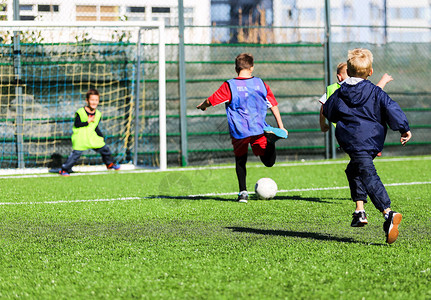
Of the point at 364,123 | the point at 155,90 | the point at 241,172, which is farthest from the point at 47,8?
the point at 364,123

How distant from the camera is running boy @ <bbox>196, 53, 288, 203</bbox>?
6336mm

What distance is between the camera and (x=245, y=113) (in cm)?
636

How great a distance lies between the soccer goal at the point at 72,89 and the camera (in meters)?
10.8

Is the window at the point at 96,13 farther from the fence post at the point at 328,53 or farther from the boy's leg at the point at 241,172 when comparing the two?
the boy's leg at the point at 241,172

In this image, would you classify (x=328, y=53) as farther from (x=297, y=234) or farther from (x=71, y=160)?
(x=297, y=234)

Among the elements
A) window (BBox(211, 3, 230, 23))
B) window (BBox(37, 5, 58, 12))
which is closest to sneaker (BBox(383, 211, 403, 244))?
window (BBox(211, 3, 230, 23))

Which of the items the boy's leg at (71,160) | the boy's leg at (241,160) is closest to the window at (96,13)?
the boy's leg at (71,160)

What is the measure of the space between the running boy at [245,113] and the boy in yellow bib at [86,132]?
14.3ft

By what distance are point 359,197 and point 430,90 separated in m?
9.54

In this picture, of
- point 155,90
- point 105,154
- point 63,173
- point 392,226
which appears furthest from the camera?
point 155,90

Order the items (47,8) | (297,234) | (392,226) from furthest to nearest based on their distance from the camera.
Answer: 1. (47,8)
2. (297,234)
3. (392,226)

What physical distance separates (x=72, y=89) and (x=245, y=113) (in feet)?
18.6

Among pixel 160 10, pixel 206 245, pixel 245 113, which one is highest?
pixel 160 10

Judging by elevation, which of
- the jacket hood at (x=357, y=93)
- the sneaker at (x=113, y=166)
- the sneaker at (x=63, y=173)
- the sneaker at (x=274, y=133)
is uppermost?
the jacket hood at (x=357, y=93)
